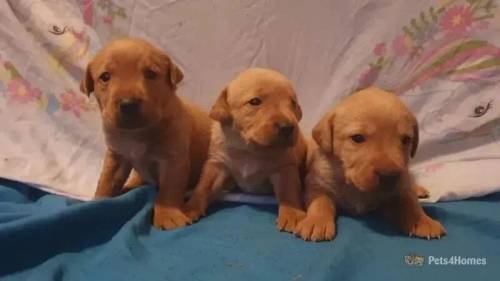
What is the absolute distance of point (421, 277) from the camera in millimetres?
1443

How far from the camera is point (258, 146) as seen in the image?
70.6 inches

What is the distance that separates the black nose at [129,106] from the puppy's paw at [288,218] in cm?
53

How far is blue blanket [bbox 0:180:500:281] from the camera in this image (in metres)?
1.47

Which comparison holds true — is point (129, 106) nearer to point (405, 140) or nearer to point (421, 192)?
point (405, 140)

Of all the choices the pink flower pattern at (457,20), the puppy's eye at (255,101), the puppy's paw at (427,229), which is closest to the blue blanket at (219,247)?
the puppy's paw at (427,229)

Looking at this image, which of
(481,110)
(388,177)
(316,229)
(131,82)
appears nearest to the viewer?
(388,177)

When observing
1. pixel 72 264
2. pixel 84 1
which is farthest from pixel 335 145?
pixel 84 1

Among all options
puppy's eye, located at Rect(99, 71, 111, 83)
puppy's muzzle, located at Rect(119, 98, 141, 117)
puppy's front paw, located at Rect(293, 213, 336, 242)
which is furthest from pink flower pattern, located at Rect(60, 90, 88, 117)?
puppy's front paw, located at Rect(293, 213, 336, 242)

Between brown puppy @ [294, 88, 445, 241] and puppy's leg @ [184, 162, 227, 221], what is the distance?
30 cm

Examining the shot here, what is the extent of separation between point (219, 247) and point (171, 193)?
0.30 metres

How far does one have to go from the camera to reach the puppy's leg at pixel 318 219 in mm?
1646

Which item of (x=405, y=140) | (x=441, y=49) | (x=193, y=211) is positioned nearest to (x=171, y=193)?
(x=193, y=211)

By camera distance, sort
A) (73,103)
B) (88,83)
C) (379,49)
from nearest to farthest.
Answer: (88,83) → (379,49) → (73,103)

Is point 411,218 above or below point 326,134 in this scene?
below
